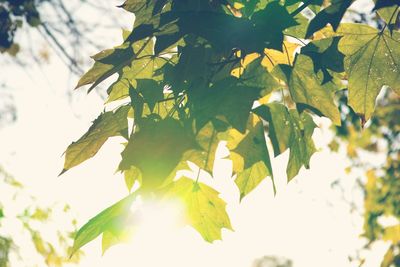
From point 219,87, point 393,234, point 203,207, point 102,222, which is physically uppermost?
point 219,87

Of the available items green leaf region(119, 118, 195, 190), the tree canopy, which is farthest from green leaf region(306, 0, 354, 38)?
green leaf region(119, 118, 195, 190)

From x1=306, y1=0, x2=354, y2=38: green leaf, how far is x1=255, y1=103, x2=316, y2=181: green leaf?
15 cm

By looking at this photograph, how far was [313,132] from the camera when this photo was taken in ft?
2.31

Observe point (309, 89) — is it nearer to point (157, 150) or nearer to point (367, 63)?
point (367, 63)

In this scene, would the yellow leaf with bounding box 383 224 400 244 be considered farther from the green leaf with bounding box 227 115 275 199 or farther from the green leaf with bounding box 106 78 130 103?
the green leaf with bounding box 106 78 130 103

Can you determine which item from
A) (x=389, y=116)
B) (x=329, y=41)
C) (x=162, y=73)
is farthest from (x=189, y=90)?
(x=389, y=116)

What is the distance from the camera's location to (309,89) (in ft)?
2.15

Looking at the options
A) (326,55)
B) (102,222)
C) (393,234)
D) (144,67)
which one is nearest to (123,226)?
(102,222)

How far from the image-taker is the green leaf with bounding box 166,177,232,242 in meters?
0.76

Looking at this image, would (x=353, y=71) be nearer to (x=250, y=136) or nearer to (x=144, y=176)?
(x=250, y=136)

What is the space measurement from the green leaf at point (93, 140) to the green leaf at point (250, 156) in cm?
19

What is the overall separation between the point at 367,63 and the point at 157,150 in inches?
15.9

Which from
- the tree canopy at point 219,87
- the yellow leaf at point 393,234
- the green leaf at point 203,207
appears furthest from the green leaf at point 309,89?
the yellow leaf at point 393,234

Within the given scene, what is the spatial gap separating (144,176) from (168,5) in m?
0.31
